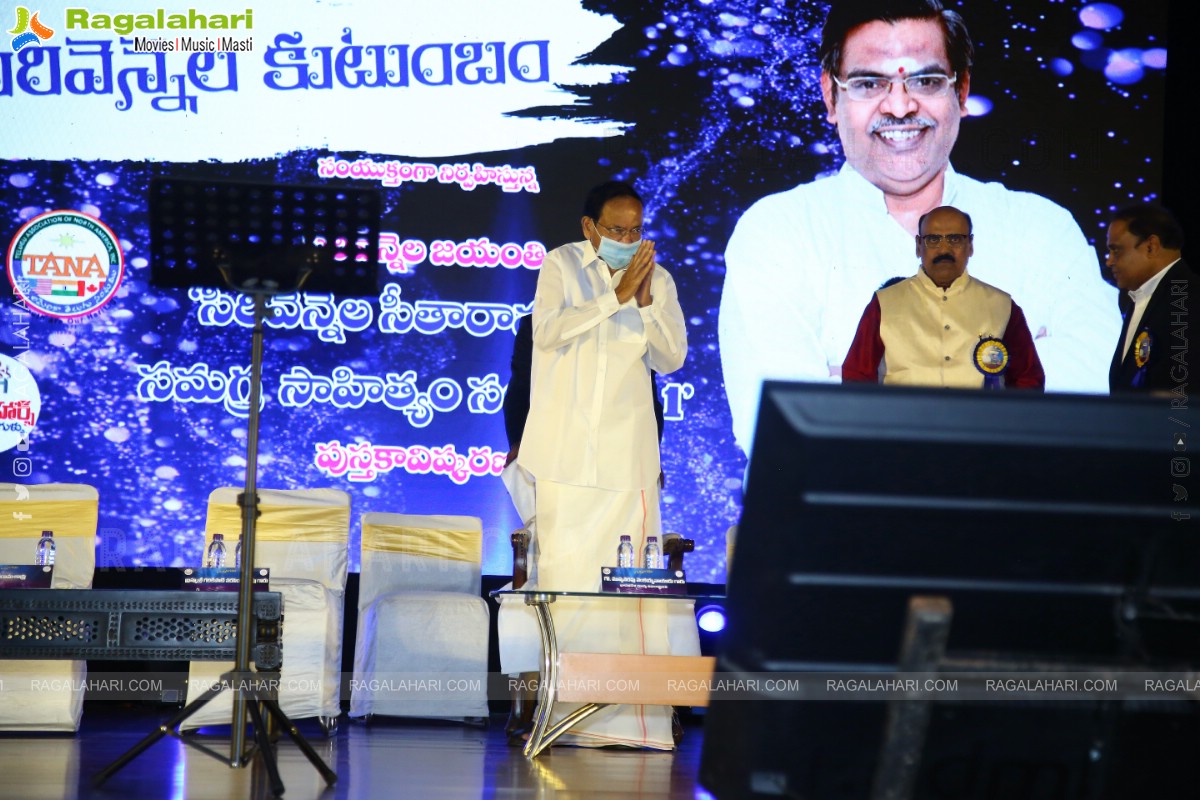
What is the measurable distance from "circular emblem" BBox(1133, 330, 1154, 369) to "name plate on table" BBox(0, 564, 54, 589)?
3465 mm

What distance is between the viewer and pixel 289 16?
564 centimetres

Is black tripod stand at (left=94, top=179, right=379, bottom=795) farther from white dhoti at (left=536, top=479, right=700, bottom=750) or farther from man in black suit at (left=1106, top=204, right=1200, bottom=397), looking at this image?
man in black suit at (left=1106, top=204, right=1200, bottom=397)

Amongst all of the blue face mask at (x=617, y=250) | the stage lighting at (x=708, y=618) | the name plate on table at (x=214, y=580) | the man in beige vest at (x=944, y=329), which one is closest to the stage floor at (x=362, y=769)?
the name plate on table at (x=214, y=580)

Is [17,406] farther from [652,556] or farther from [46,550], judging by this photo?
[652,556]

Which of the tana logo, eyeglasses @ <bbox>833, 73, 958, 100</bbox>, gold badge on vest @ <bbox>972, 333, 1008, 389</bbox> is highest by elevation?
the tana logo

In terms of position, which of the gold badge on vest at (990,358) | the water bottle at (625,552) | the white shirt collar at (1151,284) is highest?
the white shirt collar at (1151,284)

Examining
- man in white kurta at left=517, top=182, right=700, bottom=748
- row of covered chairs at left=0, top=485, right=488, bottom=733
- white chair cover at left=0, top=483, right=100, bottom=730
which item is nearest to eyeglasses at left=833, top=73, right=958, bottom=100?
man in white kurta at left=517, top=182, right=700, bottom=748

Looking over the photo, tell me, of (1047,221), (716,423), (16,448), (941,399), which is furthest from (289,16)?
(941,399)

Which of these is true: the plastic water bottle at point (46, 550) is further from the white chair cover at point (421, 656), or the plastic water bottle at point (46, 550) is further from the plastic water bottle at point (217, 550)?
the white chair cover at point (421, 656)

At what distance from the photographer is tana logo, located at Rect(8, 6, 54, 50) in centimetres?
566

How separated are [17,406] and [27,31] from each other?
175 cm

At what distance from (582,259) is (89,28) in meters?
3.00

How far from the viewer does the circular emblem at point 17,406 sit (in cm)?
550

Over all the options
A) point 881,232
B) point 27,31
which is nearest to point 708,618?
point 881,232
